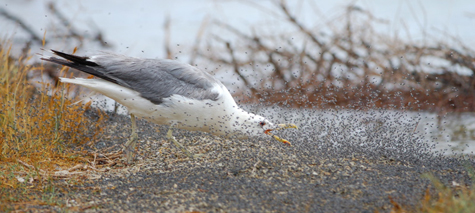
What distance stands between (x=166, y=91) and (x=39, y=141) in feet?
5.29

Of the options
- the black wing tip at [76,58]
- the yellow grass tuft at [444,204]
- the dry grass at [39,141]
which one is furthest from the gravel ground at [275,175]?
the black wing tip at [76,58]

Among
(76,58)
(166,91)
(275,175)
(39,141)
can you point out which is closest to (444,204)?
(275,175)

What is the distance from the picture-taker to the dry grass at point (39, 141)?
408 centimetres

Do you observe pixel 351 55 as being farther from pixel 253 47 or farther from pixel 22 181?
pixel 22 181

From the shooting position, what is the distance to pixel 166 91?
180 inches

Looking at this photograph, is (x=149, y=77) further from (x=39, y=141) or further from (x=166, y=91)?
(x=39, y=141)

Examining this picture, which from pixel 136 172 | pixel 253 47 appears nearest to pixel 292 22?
pixel 253 47

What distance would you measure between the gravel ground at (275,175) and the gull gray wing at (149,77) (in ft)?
2.32

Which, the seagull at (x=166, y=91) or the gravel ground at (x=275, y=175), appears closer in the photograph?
the gravel ground at (x=275, y=175)

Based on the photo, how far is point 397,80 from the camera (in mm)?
8578

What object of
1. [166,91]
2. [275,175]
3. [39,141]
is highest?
[166,91]

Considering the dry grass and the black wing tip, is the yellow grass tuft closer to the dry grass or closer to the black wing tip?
the dry grass

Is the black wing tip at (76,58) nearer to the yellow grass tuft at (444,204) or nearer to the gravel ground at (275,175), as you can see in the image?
the gravel ground at (275,175)

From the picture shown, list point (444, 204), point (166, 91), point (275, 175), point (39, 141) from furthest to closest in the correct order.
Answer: point (39, 141), point (166, 91), point (275, 175), point (444, 204)
